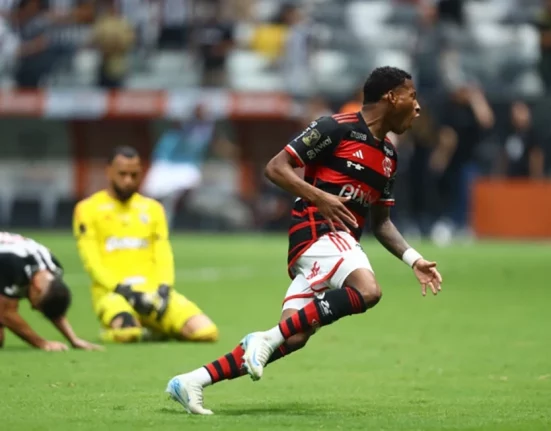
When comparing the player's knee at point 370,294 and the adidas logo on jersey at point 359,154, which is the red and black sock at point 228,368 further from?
the adidas logo on jersey at point 359,154

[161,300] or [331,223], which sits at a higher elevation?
[331,223]

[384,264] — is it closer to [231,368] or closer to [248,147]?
[248,147]

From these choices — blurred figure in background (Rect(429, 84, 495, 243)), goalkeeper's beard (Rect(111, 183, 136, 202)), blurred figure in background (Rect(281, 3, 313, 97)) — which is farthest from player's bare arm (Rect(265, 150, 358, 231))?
blurred figure in background (Rect(281, 3, 313, 97))

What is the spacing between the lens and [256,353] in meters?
7.41

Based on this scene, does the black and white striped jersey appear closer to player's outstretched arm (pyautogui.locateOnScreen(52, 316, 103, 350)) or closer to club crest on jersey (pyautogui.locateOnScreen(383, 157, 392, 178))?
player's outstretched arm (pyautogui.locateOnScreen(52, 316, 103, 350))

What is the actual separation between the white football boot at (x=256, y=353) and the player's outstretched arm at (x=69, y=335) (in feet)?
12.8

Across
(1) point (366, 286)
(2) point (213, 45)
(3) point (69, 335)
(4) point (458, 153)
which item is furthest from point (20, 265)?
(2) point (213, 45)

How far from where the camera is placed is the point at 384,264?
21078 millimetres

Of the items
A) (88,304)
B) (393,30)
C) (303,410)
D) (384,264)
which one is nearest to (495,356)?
(303,410)

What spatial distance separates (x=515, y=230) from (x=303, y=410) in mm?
18910

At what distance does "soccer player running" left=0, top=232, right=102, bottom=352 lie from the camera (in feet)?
35.8

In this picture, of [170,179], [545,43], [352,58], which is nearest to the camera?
[170,179]

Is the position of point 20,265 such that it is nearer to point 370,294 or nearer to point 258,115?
point 370,294

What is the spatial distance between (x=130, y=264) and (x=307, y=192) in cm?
526
